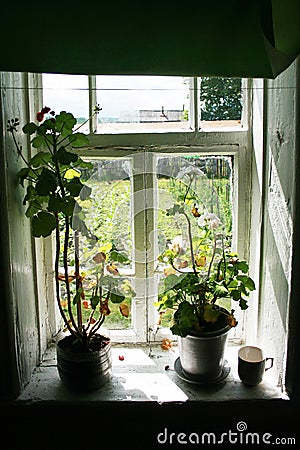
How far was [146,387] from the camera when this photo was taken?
117cm

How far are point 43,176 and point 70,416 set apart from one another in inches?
24.3

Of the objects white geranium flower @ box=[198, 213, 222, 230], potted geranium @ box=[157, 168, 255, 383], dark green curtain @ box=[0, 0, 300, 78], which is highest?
dark green curtain @ box=[0, 0, 300, 78]

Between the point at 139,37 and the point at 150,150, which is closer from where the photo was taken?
the point at 139,37

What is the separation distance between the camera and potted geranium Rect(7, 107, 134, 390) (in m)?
1.04

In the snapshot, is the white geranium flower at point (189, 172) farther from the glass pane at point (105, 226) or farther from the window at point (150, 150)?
the glass pane at point (105, 226)

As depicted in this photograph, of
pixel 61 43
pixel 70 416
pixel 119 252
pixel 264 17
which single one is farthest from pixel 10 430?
pixel 264 17

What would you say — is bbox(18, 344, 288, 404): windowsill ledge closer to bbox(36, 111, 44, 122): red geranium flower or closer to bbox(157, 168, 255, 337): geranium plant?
bbox(157, 168, 255, 337): geranium plant

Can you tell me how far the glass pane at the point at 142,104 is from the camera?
120 cm

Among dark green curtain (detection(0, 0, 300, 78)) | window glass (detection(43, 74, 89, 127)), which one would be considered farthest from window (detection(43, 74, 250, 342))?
dark green curtain (detection(0, 0, 300, 78))

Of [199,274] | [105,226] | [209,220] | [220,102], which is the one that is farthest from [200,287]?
[220,102]

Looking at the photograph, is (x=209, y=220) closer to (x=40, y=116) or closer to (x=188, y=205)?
(x=188, y=205)

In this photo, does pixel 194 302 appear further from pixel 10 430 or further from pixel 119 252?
pixel 10 430

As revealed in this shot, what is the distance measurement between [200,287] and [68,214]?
0.39 metres

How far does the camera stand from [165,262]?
123 cm
